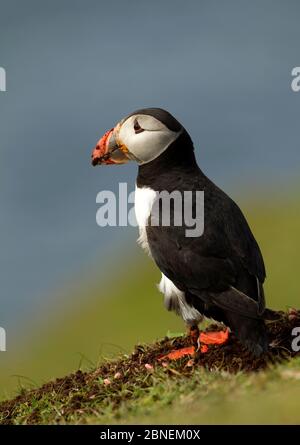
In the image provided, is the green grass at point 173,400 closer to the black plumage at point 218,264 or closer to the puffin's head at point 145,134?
the black plumage at point 218,264

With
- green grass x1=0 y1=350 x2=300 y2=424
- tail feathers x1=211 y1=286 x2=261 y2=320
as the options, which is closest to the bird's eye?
tail feathers x1=211 y1=286 x2=261 y2=320

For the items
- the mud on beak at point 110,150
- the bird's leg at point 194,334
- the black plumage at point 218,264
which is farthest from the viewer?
the mud on beak at point 110,150

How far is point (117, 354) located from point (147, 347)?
42cm

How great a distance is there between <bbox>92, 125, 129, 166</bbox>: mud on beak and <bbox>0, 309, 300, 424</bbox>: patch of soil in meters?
2.45

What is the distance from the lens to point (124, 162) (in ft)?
34.8

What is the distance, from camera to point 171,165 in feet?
32.9

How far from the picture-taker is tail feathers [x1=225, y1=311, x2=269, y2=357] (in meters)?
9.12

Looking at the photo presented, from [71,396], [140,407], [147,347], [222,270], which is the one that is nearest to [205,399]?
[140,407]

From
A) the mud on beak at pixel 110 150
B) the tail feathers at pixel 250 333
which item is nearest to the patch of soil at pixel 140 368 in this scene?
the tail feathers at pixel 250 333

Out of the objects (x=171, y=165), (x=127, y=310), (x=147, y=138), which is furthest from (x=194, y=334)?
(x=127, y=310)

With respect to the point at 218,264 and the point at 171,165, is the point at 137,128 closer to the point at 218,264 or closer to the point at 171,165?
the point at 171,165

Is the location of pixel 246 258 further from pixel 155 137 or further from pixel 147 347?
pixel 147 347

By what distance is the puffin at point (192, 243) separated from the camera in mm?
9109
